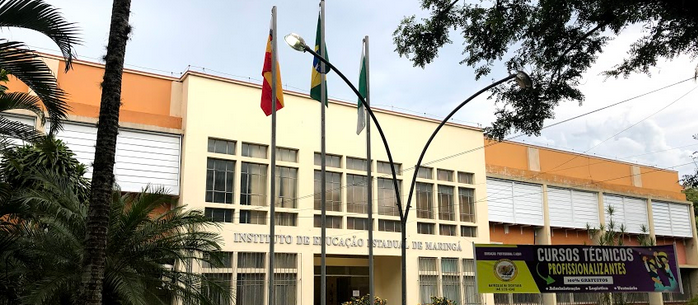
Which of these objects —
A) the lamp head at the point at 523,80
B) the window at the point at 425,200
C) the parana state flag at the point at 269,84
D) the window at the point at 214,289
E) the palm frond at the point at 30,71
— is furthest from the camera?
the window at the point at 425,200

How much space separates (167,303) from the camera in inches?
585

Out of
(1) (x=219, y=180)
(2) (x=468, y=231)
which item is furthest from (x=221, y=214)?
(2) (x=468, y=231)

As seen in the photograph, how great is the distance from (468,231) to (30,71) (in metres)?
28.7

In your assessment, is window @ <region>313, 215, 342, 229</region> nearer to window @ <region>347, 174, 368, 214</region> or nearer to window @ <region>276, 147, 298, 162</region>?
window @ <region>347, 174, 368, 214</region>

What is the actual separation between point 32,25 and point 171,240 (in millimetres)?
7697

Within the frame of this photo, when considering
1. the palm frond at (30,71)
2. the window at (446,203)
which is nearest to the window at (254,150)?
the window at (446,203)

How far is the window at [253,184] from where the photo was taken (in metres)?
28.0

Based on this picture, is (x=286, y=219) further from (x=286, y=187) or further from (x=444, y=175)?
(x=444, y=175)

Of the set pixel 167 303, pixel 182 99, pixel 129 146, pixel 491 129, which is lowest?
pixel 167 303

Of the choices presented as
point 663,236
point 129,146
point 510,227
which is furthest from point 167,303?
point 663,236

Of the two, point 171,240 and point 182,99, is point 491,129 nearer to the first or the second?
point 171,240

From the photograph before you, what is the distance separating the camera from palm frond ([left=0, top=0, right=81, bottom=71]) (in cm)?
803

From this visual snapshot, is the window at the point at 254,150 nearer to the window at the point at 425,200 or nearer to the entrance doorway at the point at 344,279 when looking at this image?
the entrance doorway at the point at 344,279

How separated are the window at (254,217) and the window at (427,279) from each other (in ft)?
29.0
